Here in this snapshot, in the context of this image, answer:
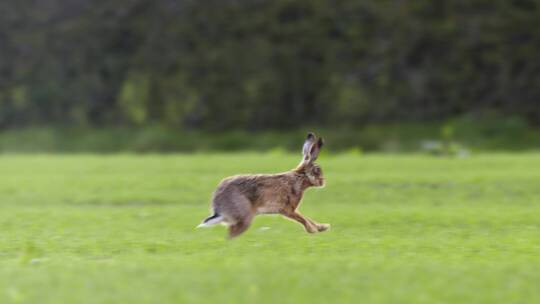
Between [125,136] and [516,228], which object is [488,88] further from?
[516,228]

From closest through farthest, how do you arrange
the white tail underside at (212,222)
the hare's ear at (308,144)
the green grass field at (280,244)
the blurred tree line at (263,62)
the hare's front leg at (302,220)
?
the green grass field at (280,244)
the white tail underside at (212,222)
the hare's ear at (308,144)
the hare's front leg at (302,220)
the blurred tree line at (263,62)

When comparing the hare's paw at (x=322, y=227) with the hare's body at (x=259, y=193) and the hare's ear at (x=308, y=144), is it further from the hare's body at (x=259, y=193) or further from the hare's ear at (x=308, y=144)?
the hare's ear at (x=308, y=144)

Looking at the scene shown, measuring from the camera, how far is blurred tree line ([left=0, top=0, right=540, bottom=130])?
125ft

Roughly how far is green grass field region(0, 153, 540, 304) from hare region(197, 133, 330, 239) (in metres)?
0.31

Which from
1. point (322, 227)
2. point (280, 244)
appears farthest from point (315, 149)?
point (322, 227)

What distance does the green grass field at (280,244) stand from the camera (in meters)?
7.21

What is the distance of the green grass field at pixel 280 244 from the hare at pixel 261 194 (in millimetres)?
307

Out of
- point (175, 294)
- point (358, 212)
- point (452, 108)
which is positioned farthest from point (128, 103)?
point (175, 294)

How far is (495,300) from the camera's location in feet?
22.8

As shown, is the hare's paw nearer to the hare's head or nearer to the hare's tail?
the hare's head

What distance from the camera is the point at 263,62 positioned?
3941cm

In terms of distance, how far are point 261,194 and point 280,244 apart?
726mm

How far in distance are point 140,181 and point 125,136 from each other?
63.7 feet

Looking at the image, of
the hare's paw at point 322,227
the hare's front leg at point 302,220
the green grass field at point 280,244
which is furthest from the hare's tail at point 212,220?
the hare's paw at point 322,227
